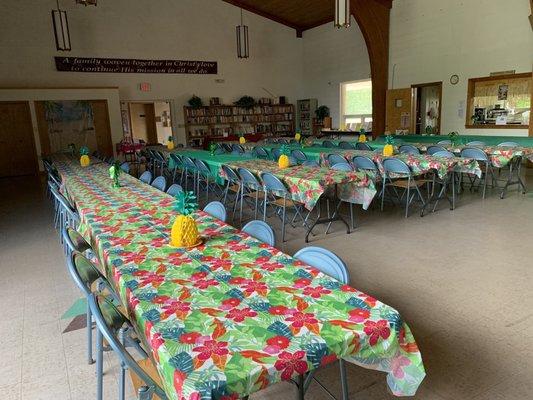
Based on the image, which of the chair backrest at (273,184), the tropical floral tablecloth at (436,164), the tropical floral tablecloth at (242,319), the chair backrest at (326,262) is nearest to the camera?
the tropical floral tablecloth at (242,319)

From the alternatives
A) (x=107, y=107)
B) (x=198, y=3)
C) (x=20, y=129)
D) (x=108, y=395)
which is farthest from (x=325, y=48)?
(x=108, y=395)

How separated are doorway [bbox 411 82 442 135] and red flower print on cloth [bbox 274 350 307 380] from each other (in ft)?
36.1

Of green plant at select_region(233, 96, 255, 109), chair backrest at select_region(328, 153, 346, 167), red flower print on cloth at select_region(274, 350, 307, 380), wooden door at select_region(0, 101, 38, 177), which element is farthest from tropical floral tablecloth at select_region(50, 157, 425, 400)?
green plant at select_region(233, 96, 255, 109)

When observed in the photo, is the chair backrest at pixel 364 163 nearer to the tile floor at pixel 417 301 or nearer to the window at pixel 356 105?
the tile floor at pixel 417 301

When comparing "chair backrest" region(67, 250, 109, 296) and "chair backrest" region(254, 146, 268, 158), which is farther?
"chair backrest" region(254, 146, 268, 158)

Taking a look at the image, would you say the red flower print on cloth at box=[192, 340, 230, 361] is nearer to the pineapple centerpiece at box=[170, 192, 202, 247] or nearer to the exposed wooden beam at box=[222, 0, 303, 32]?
the pineapple centerpiece at box=[170, 192, 202, 247]

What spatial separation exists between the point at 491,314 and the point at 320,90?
42.4ft

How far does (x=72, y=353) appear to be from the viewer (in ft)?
8.03

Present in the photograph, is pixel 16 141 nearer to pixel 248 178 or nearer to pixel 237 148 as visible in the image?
pixel 237 148

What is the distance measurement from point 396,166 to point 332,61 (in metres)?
9.79

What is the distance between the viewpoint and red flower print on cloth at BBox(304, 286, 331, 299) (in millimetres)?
1563

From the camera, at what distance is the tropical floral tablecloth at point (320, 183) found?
13.6ft

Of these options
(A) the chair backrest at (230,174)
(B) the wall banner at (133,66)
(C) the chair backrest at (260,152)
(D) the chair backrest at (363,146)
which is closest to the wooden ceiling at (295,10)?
(B) the wall banner at (133,66)

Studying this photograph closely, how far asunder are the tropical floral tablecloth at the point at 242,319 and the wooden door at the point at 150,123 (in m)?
13.1
